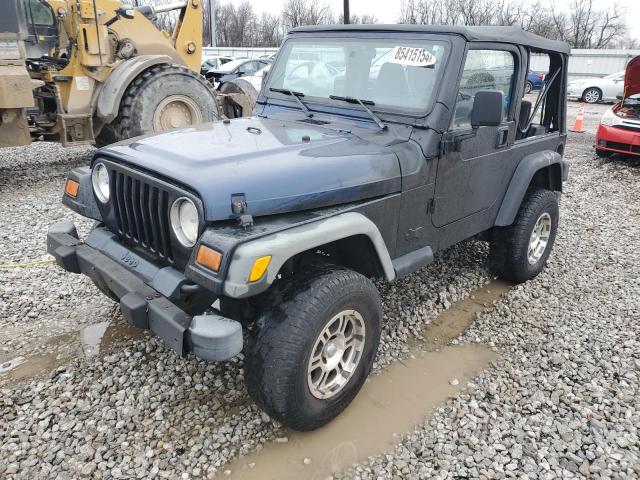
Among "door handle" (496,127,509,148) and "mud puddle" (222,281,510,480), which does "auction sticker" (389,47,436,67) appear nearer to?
"door handle" (496,127,509,148)

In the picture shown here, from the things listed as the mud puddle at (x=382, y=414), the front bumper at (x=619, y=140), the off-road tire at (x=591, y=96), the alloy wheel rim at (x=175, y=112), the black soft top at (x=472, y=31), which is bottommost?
the mud puddle at (x=382, y=414)

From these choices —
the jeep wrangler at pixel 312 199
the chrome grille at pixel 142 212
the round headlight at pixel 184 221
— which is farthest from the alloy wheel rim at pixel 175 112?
the round headlight at pixel 184 221

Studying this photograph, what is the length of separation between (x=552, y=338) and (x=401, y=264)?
56.2 inches

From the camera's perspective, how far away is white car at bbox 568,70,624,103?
19969 millimetres

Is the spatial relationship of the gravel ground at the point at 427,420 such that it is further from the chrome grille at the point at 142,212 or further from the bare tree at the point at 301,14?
the bare tree at the point at 301,14

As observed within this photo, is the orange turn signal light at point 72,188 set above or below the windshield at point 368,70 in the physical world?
below

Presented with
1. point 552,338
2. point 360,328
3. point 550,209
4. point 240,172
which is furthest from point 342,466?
point 550,209

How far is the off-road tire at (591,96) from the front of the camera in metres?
20.2

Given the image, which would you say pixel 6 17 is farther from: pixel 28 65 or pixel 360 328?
pixel 360 328

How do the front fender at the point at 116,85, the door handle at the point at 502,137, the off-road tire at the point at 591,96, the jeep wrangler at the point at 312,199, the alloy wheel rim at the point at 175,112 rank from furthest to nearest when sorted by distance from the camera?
the off-road tire at the point at 591,96 → the alloy wheel rim at the point at 175,112 → the front fender at the point at 116,85 → the door handle at the point at 502,137 → the jeep wrangler at the point at 312,199

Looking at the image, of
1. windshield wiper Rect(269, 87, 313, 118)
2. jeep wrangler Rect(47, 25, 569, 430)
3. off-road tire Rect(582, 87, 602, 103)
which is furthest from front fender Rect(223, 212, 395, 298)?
off-road tire Rect(582, 87, 602, 103)

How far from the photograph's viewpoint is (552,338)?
146 inches

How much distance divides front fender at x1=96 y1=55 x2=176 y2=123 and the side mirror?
17.2 ft

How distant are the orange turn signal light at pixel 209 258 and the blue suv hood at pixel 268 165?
152mm
